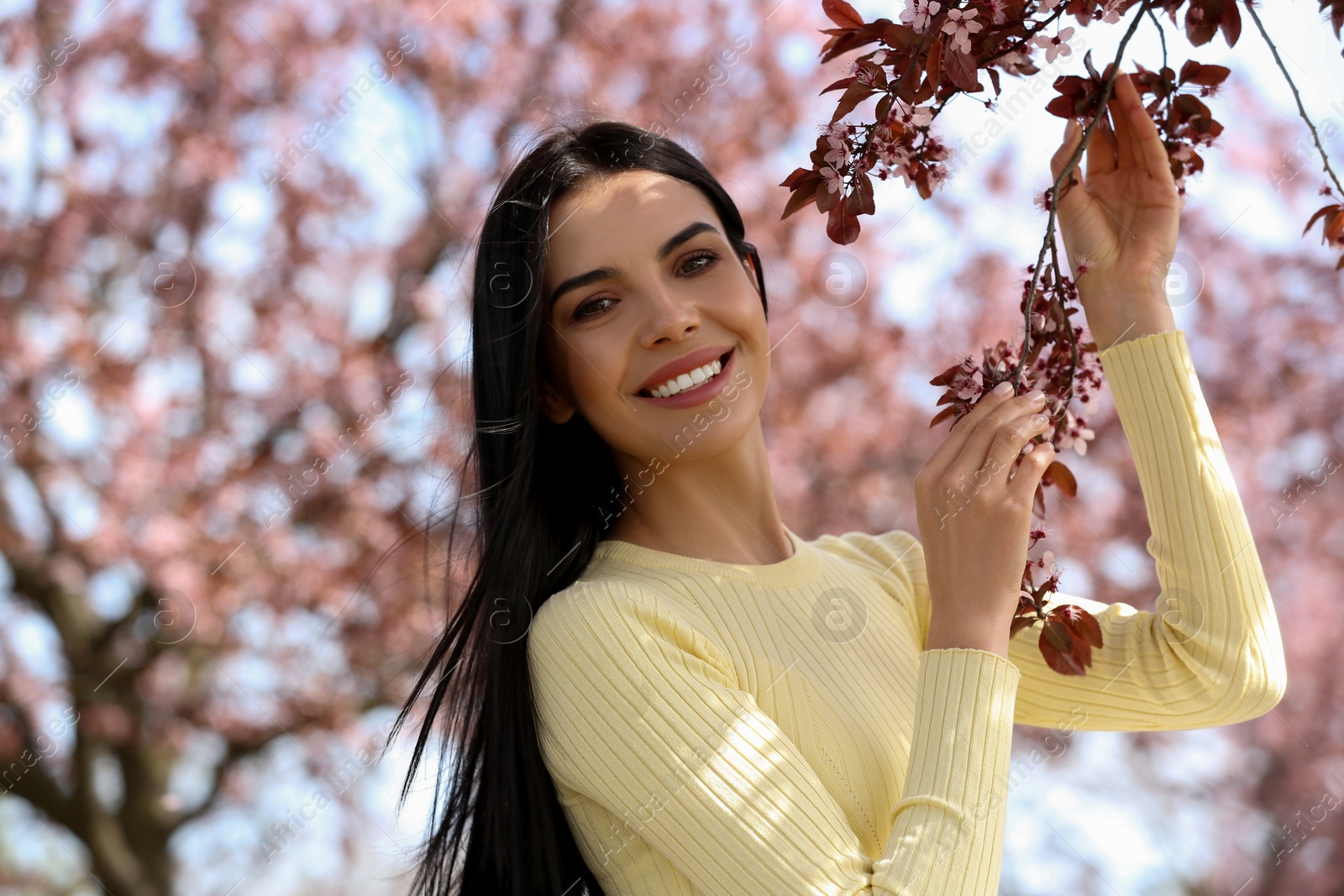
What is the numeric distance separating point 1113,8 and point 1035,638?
0.78 m

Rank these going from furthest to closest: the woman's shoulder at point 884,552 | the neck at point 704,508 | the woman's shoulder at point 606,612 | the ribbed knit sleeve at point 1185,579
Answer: the woman's shoulder at point 884,552
the neck at point 704,508
the ribbed knit sleeve at point 1185,579
the woman's shoulder at point 606,612

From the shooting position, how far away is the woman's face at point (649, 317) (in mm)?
1423

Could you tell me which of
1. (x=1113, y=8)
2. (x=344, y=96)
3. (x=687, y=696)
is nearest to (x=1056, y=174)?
(x=1113, y=8)

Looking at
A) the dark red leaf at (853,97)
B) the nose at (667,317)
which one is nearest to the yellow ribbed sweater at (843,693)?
the nose at (667,317)

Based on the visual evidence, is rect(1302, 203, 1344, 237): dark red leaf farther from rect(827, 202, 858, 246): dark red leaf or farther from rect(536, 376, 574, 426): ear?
rect(536, 376, 574, 426): ear

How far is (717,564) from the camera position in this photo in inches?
58.4

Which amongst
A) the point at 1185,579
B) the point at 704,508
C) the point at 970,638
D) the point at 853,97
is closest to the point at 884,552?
the point at 704,508

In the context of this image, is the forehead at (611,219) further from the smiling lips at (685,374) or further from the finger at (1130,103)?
the finger at (1130,103)

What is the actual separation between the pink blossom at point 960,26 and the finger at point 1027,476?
0.40m

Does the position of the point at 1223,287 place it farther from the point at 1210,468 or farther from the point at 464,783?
the point at 464,783

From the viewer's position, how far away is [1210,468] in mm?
1411

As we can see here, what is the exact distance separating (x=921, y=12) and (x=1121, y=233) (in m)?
0.50

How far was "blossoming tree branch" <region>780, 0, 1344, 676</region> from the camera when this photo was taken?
112 cm

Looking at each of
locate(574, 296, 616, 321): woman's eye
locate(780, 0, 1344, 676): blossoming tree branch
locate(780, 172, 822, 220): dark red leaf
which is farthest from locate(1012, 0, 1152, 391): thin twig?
locate(574, 296, 616, 321): woman's eye
